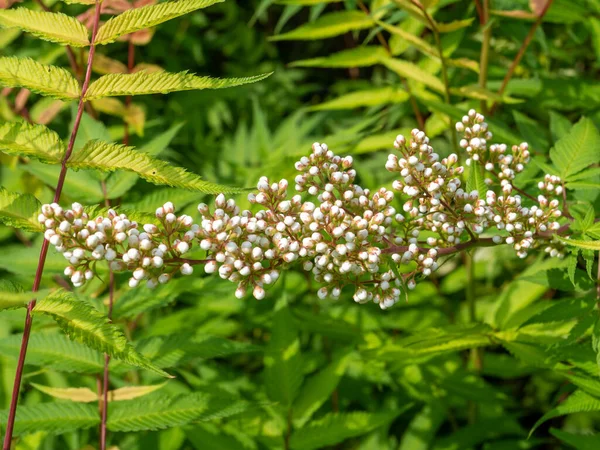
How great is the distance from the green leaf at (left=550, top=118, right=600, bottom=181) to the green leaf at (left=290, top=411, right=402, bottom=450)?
1457 millimetres

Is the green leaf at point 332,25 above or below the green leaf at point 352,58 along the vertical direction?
above

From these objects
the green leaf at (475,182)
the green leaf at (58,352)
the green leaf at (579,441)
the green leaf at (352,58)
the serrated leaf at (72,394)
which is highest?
the green leaf at (352,58)

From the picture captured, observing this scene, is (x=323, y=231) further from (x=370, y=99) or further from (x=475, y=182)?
(x=370, y=99)

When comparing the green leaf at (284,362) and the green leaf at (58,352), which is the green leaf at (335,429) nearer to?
the green leaf at (284,362)

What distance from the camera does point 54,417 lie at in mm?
2947

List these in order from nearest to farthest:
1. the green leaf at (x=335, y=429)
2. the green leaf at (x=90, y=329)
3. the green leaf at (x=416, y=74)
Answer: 1. the green leaf at (x=90, y=329)
2. the green leaf at (x=335, y=429)
3. the green leaf at (x=416, y=74)

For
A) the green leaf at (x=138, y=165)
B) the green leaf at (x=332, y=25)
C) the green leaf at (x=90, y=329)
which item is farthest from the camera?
the green leaf at (x=332, y=25)

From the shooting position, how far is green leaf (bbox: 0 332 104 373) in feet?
10.3

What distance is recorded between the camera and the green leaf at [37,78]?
2248 millimetres

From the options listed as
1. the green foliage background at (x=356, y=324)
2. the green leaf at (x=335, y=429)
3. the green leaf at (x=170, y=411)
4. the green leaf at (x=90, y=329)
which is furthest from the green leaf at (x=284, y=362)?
the green leaf at (x=90, y=329)

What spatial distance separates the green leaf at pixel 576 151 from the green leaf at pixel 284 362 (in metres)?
1.57

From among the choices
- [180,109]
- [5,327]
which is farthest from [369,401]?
[180,109]

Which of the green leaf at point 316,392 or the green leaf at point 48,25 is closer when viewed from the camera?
the green leaf at point 48,25

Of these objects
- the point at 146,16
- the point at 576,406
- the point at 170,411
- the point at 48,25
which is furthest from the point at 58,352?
the point at 576,406
